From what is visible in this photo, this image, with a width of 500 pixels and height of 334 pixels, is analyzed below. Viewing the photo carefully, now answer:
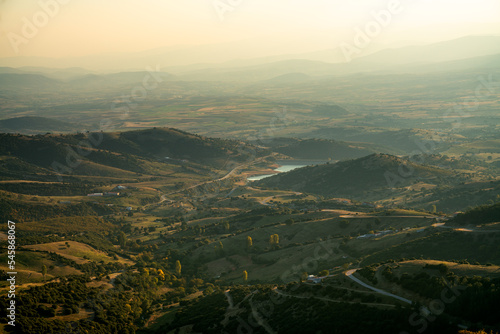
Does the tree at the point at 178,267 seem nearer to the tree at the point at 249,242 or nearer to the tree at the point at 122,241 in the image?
the tree at the point at 249,242

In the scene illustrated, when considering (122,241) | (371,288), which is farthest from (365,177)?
(371,288)

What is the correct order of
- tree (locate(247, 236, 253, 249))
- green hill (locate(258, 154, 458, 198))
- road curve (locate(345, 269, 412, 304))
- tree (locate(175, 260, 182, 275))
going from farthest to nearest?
1. green hill (locate(258, 154, 458, 198))
2. tree (locate(247, 236, 253, 249))
3. tree (locate(175, 260, 182, 275))
4. road curve (locate(345, 269, 412, 304))

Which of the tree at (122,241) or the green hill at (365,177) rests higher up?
the tree at (122,241)

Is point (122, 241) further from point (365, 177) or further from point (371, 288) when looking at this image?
point (365, 177)

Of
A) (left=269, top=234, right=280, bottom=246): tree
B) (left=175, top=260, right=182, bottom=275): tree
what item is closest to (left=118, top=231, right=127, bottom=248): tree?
(left=175, top=260, right=182, bottom=275): tree

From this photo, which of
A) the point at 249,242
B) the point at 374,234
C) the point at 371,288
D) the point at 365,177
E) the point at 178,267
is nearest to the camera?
the point at 371,288

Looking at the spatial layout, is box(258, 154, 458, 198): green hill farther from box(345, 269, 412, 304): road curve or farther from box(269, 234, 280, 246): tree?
box(345, 269, 412, 304): road curve

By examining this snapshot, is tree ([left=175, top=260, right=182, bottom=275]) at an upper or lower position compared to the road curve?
lower

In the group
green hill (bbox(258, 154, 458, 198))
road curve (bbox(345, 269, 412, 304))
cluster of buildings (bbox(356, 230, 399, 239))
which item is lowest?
green hill (bbox(258, 154, 458, 198))

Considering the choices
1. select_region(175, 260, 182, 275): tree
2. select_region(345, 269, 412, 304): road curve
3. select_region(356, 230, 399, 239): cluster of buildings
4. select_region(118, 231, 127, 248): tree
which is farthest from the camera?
select_region(118, 231, 127, 248): tree

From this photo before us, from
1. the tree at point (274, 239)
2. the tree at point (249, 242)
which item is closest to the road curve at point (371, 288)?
the tree at point (274, 239)

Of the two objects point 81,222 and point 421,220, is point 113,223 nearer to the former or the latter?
point 81,222
